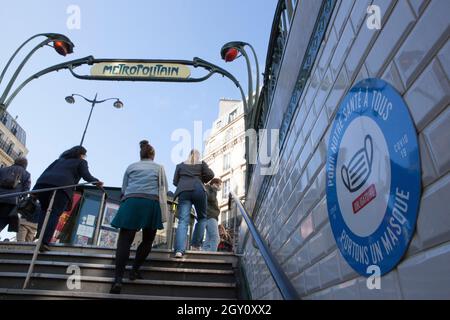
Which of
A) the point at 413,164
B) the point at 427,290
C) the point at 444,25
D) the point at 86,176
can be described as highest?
the point at 86,176

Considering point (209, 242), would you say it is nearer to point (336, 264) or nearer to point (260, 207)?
point (260, 207)

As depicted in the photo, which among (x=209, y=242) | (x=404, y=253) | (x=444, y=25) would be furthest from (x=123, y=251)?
(x=444, y=25)

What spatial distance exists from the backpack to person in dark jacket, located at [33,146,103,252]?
1.94ft

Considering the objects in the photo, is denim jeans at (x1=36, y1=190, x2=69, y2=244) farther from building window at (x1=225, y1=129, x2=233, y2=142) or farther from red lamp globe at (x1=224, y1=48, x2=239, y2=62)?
building window at (x1=225, y1=129, x2=233, y2=142)

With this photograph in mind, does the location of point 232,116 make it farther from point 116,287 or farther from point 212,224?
point 116,287

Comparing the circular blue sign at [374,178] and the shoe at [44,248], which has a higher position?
the shoe at [44,248]

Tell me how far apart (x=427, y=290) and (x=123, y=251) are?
2.85m

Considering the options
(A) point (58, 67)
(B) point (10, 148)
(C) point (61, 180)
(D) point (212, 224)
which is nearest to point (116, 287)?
(C) point (61, 180)

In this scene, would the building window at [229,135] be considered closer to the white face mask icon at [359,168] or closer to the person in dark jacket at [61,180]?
the person in dark jacket at [61,180]

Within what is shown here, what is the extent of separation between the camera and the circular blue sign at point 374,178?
0.86 meters

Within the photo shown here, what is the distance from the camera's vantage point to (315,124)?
5.49 feet

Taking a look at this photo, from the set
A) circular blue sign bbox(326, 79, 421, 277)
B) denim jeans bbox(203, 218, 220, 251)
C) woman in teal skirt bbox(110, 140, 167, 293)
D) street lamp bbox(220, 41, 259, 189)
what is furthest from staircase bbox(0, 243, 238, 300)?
circular blue sign bbox(326, 79, 421, 277)

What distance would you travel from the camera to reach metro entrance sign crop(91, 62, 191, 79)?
16.4ft

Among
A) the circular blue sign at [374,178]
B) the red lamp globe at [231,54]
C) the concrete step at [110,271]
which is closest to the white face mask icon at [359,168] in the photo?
the circular blue sign at [374,178]
